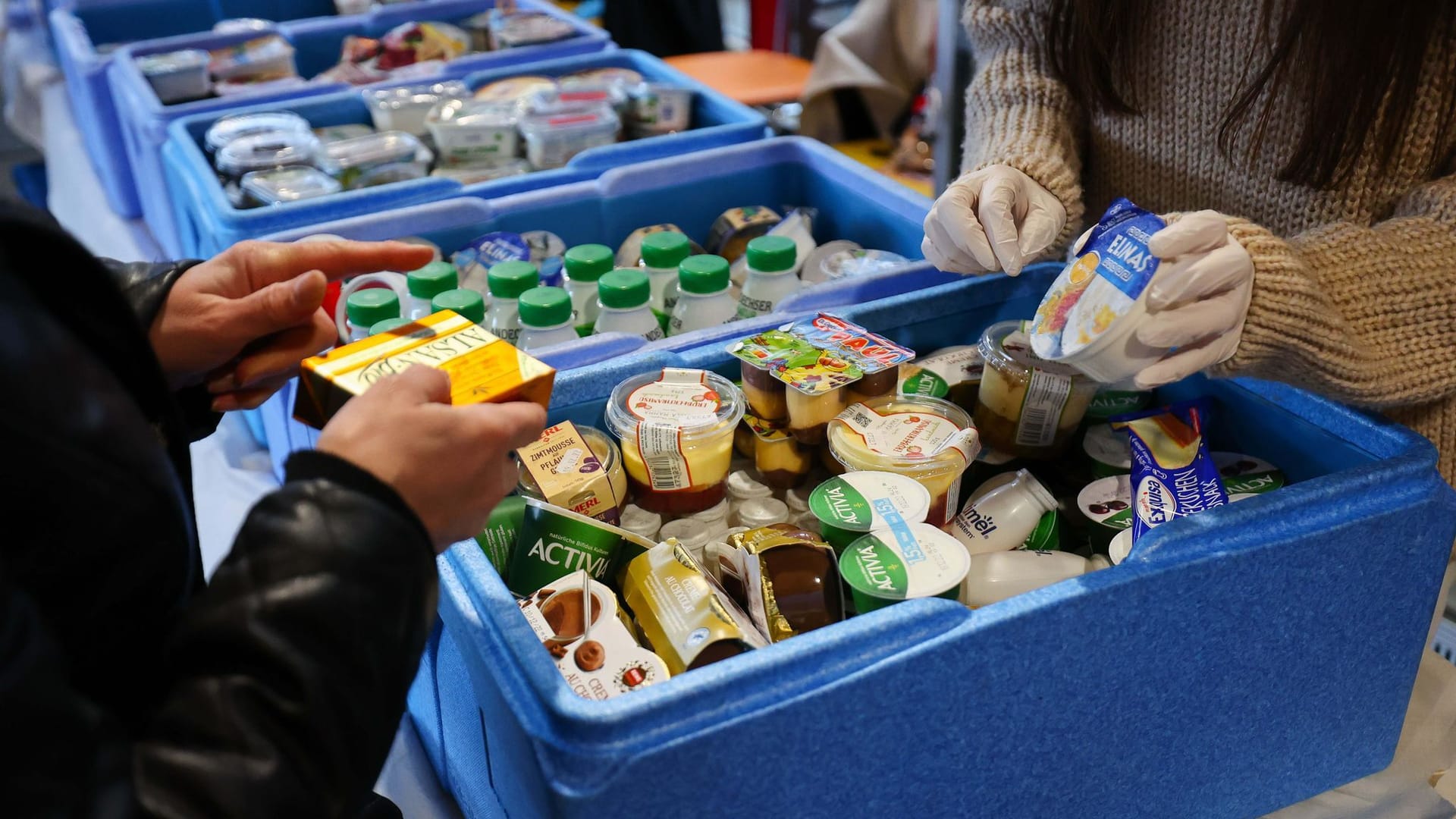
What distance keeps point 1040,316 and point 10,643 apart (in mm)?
717

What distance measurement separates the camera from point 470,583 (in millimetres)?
775

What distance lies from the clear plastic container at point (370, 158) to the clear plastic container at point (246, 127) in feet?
0.31

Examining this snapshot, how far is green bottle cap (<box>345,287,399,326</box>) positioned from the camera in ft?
4.00

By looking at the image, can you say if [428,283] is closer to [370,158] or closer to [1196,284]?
[370,158]

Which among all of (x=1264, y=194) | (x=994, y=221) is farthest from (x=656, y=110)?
(x=1264, y=194)

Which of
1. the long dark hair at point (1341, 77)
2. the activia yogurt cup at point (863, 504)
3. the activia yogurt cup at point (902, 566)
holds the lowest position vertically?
the activia yogurt cup at point (902, 566)

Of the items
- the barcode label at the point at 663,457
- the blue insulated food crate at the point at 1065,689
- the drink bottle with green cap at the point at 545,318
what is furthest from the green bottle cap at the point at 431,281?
the barcode label at the point at 663,457

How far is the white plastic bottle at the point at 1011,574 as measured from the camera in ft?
2.79

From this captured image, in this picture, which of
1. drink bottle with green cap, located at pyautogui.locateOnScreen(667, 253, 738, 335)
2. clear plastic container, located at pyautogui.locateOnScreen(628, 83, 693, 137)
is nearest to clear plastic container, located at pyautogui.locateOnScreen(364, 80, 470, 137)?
clear plastic container, located at pyautogui.locateOnScreen(628, 83, 693, 137)

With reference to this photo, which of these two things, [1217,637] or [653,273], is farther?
[653,273]

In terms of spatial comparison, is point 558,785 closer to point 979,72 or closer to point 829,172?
point 979,72

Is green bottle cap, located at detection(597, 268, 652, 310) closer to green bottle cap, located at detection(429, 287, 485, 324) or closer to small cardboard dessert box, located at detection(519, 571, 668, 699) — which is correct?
green bottle cap, located at detection(429, 287, 485, 324)

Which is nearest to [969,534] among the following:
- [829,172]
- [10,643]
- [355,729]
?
[355,729]

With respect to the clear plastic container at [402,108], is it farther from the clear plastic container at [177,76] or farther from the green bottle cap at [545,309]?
the green bottle cap at [545,309]
